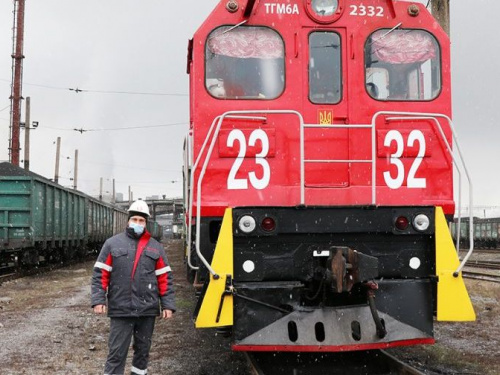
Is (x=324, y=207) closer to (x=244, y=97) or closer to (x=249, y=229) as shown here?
(x=249, y=229)

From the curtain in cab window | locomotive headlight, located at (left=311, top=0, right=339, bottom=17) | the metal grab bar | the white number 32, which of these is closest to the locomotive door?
the curtain in cab window

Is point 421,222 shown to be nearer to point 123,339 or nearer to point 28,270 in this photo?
point 123,339

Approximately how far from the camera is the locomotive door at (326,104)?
19.4 feet

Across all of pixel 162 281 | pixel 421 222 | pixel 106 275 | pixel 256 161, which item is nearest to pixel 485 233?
pixel 421 222

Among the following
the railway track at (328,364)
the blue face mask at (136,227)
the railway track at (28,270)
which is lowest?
the railway track at (28,270)

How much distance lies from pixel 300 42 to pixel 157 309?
285 centimetres

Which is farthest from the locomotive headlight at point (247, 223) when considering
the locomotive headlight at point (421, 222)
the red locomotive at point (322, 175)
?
the locomotive headlight at point (421, 222)

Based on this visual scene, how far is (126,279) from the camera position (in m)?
5.04

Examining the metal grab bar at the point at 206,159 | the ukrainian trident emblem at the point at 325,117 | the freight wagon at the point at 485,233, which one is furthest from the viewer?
the freight wagon at the point at 485,233

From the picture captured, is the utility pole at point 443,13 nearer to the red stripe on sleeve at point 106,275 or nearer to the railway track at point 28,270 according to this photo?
the red stripe on sleeve at point 106,275

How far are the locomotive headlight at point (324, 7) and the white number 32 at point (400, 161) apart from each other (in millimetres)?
1321

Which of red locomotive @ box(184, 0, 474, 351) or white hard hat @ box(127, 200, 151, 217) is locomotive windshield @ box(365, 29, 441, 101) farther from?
white hard hat @ box(127, 200, 151, 217)

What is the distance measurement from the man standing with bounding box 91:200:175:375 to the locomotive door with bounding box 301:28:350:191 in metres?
1.69

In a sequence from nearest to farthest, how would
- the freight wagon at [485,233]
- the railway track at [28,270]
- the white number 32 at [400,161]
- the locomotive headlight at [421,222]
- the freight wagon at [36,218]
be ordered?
1. the locomotive headlight at [421,222]
2. the white number 32 at [400,161]
3. the railway track at [28,270]
4. the freight wagon at [36,218]
5. the freight wagon at [485,233]
